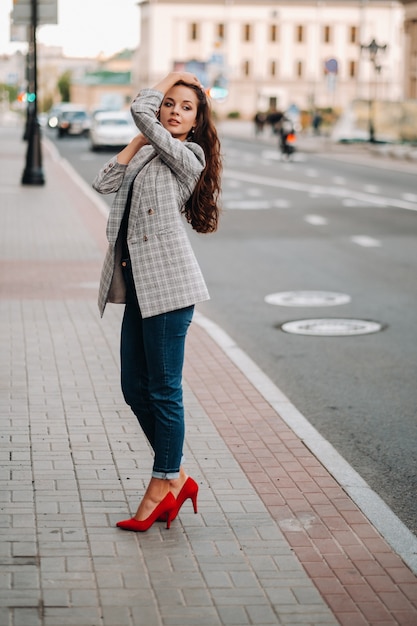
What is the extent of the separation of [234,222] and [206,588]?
55.3 feet

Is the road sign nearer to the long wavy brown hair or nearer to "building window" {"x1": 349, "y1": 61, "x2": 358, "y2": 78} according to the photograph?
the long wavy brown hair

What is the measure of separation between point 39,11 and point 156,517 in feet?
73.0

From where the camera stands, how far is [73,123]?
66.5 meters

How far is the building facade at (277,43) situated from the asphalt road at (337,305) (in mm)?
110001

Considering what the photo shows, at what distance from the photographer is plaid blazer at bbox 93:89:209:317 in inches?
202

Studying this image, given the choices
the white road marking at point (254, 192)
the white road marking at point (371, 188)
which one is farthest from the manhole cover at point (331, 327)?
the white road marking at point (371, 188)

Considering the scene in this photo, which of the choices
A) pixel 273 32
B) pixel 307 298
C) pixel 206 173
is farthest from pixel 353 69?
pixel 206 173

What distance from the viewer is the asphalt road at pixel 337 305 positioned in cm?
734

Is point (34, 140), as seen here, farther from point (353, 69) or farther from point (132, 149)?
point (353, 69)

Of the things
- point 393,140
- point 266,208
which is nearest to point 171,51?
point 393,140

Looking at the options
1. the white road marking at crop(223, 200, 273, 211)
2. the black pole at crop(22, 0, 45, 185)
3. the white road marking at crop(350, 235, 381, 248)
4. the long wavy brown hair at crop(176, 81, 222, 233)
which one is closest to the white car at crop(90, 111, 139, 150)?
the black pole at crop(22, 0, 45, 185)

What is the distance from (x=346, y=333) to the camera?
34.9ft

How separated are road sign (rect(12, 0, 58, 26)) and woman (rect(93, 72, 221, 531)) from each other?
21.7 metres

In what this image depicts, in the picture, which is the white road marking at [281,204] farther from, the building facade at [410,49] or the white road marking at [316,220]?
the building facade at [410,49]
